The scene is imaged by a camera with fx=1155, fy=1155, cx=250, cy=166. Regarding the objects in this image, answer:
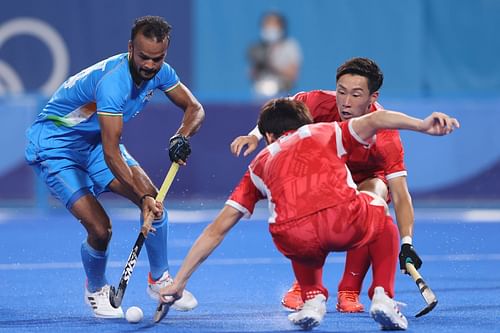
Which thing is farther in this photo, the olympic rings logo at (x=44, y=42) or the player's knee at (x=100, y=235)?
the olympic rings logo at (x=44, y=42)

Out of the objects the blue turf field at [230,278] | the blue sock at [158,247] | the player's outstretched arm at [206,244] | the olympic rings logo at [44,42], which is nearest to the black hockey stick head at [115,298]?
the blue turf field at [230,278]

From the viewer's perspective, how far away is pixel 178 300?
6328 mm

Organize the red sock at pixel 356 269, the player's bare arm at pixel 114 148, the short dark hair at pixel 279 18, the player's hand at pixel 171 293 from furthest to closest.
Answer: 1. the short dark hair at pixel 279 18
2. the red sock at pixel 356 269
3. the player's bare arm at pixel 114 148
4. the player's hand at pixel 171 293

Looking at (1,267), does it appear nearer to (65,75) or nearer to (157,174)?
(157,174)

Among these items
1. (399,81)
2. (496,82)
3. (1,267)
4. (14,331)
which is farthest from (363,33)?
(14,331)

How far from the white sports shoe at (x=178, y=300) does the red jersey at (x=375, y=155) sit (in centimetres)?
112

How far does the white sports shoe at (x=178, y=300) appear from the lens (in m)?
6.35

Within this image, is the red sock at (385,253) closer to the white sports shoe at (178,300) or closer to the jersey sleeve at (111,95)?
the white sports shoe at (178,300)

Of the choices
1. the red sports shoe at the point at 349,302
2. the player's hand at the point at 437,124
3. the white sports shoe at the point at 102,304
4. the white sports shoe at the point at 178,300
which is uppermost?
the player's hand at the point at 437,124

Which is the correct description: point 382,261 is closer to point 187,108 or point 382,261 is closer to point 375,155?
point 375,155

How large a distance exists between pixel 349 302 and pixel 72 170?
5.56ft

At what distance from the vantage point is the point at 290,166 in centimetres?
543

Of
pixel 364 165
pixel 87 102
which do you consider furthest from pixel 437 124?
pixel 87 102

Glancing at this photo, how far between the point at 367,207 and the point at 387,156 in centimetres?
65
